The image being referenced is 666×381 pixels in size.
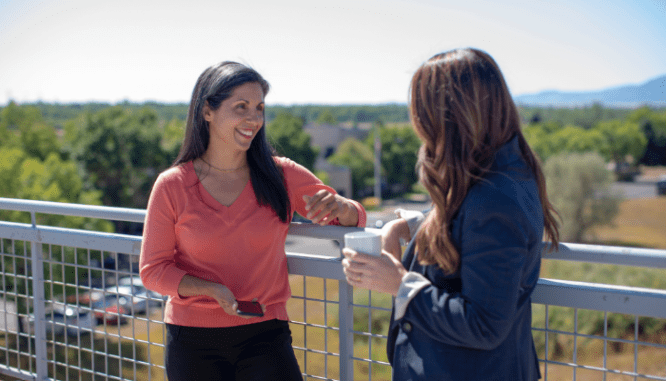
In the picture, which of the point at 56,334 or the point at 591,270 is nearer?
the point at 56,334

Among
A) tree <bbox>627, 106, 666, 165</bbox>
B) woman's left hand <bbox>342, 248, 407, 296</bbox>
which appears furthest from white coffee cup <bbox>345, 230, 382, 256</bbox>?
tree <bbox>627, 106, 666, 165</bbox>

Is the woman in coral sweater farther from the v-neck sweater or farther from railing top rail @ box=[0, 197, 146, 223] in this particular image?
railing top rail @ box=[0, 197, 146, 223]

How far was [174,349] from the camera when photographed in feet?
7.42

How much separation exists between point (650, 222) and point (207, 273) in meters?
70.0

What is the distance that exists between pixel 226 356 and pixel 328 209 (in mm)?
701

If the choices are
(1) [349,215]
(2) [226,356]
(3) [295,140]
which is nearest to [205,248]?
(2) [226,356]

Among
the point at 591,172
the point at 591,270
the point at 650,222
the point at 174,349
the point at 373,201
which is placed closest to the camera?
the point at 174,349

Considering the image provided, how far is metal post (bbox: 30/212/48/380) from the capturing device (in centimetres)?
341

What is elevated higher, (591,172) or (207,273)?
(207,273)

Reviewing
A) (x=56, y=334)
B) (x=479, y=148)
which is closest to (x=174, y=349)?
(x=479, y=148)

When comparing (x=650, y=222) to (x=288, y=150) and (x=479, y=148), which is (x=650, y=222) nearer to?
(x=288, y=150)

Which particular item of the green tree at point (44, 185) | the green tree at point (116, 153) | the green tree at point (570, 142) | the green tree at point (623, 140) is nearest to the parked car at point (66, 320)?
the green tree at point (44, 185)

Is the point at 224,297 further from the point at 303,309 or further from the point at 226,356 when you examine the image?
the point at 303,309

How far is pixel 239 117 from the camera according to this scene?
92.1 inches
